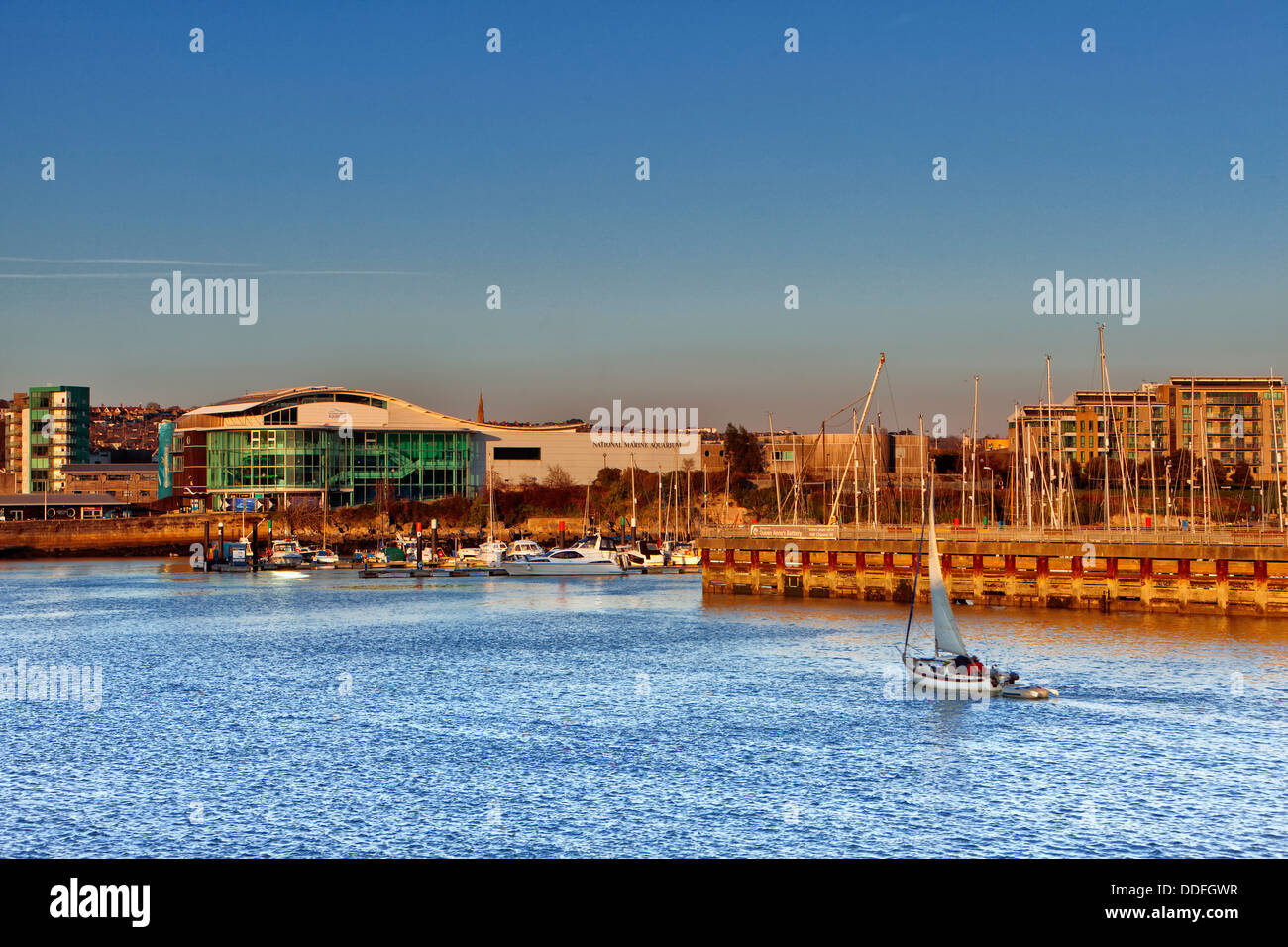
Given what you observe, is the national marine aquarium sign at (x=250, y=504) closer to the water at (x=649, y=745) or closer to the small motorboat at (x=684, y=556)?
the small motorboat at (x=684, y=556)

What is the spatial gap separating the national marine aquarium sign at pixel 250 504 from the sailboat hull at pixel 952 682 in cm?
13242

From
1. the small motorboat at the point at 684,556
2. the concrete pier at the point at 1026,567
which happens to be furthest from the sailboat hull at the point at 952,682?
the small motorboat at the point at 684,556

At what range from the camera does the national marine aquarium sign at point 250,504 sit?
165 metres

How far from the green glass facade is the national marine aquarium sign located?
4.32ft

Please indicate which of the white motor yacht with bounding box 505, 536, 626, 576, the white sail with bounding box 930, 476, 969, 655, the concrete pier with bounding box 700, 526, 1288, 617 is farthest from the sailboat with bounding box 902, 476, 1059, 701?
the white motor yacht with bounding box 505, 536, 626, 576

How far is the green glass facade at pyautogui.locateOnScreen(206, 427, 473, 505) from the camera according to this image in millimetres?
165000

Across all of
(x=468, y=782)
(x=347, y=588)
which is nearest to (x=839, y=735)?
A: (x=468, y=782)

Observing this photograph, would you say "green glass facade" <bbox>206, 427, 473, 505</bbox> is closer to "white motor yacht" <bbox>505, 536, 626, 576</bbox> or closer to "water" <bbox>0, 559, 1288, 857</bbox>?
"white motor yacht" <bbox>505, 536, 626, 576</bbox>

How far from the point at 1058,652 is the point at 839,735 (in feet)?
71.5

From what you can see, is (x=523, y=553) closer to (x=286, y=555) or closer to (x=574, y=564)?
(x=574, y=564)

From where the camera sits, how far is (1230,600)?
70062 millimetres

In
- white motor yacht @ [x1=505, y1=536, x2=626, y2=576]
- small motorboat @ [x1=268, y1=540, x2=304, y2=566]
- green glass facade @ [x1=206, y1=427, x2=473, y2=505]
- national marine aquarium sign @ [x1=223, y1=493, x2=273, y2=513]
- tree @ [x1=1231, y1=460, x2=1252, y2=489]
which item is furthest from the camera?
tree @ [x1=1231, y1=460, x2=1252, y2=489]
